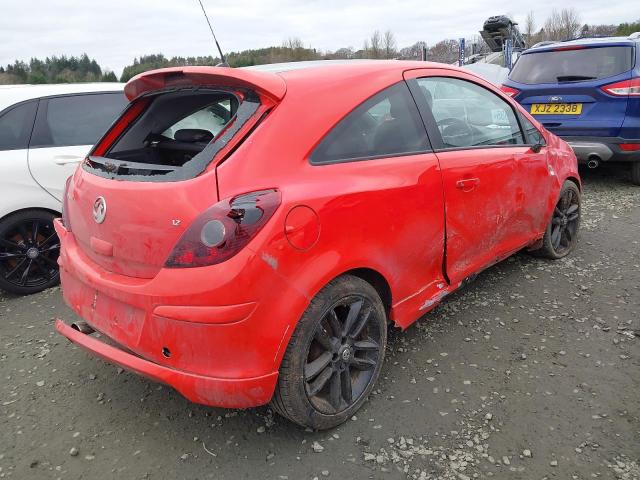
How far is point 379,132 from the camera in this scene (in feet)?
8.38

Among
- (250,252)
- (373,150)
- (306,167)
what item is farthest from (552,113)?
(250,252)

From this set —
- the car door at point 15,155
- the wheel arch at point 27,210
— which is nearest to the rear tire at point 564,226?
the wheel arch at point 27,210

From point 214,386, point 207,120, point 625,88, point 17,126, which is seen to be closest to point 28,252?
point 17,126

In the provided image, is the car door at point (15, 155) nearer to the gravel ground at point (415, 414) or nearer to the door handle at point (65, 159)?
the door handle at point (65, 159)

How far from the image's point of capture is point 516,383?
2713 mm

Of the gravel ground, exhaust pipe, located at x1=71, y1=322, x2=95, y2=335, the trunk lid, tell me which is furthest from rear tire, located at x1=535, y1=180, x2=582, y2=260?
exhaust pipe, located at x1=71, y1=322, x2=95, y2=335

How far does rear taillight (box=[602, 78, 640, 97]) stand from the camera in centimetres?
595

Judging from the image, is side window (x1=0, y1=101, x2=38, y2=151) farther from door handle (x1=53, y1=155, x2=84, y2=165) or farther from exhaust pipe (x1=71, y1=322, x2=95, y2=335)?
exhaust pipe (x1=71, y1=322, x2=95, y2=335)

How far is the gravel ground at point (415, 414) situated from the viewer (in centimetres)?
222

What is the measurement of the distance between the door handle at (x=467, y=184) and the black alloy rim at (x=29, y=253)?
318 centimetres

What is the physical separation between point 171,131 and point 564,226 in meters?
3.28

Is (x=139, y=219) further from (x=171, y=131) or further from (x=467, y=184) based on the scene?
(x=467, y=184)

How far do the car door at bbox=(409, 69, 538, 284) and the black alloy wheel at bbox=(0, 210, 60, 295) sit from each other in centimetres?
309

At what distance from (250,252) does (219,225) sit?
16 centimetres
